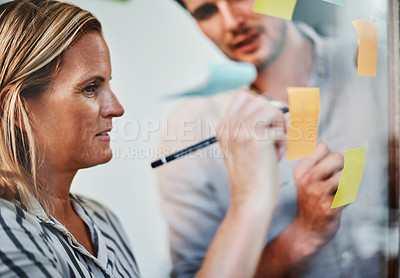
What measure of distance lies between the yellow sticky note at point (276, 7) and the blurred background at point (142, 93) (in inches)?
7.8

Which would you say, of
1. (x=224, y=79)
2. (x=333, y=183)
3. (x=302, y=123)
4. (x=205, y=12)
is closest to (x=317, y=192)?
(x=333, y=183)

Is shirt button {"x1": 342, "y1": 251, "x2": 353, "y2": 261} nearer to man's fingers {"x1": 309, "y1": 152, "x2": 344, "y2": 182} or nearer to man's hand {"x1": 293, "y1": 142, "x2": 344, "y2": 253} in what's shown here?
man's hand {"x1": 293, "y1": 142, "x2": 344, "y2": 253}

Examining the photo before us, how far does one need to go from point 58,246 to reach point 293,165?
624 millimetres

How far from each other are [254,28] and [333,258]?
0.73m

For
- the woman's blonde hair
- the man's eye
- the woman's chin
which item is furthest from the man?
the woman's blonde hair

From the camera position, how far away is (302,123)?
3.44 feet

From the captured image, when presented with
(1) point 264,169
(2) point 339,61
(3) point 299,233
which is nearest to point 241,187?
(1) point 264,169

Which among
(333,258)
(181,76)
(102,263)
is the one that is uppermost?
(181,76)

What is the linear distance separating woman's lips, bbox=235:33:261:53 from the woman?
34 centimetres

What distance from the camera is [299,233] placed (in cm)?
110

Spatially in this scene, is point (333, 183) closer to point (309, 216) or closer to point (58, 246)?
point (309, 216)

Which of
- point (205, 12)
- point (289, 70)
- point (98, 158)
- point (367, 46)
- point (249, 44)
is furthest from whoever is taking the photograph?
point (367, 46)

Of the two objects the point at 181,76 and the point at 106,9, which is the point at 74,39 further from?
the point at 181,76

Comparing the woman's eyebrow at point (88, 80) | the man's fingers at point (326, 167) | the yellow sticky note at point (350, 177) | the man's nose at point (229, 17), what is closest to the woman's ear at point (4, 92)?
the woman's eyebrow at point (88, 80)
